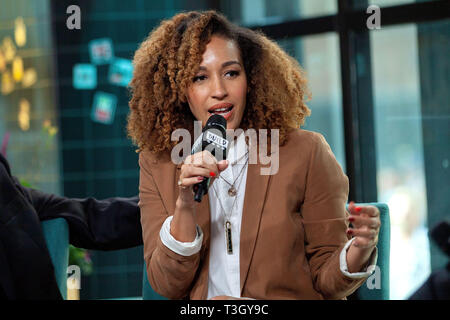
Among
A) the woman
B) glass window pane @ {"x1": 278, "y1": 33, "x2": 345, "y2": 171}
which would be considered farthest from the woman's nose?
glass window pane @ {"x1": 278, "y1": 33, "x2": 345, "y2": 171}

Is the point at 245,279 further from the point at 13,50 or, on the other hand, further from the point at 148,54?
the point at 13,50

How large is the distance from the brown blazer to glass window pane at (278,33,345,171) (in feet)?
7.38

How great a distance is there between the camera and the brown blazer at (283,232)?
4.60 ft

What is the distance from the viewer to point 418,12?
319 centimetres

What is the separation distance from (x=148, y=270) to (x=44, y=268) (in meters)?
0.39

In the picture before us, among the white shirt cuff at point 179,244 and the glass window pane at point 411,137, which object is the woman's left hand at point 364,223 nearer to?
the white shirt cuff at point 179,244

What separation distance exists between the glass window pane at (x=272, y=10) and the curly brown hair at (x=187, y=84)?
6.84ft

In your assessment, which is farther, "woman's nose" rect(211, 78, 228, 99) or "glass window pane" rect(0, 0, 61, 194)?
"glass window pane" rect(0, 0, 61, 194)

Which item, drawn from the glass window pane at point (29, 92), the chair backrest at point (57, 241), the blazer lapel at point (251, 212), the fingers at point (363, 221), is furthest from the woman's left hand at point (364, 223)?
the glass window pane at point (29, 92)

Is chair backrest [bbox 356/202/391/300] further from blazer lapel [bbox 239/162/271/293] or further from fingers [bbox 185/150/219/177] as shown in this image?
fingers [bbox 185/150/219/177]

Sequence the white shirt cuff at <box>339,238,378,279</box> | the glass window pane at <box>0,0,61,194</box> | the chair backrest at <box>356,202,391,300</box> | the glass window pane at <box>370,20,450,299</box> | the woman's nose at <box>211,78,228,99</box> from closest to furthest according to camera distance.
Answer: the white shirt cuff at <box>339,238,378,279</box> → the woman's nose at <box>211,78,228,99</box> → the chair backrest at <box>356,202,391,300</box> → the glass window pane at <box>370,20,450,299</box> → the glass window pane at <box>0,0,61,194</box>

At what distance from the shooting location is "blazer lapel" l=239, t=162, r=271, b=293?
141 centimetres

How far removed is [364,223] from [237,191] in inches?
15.8
